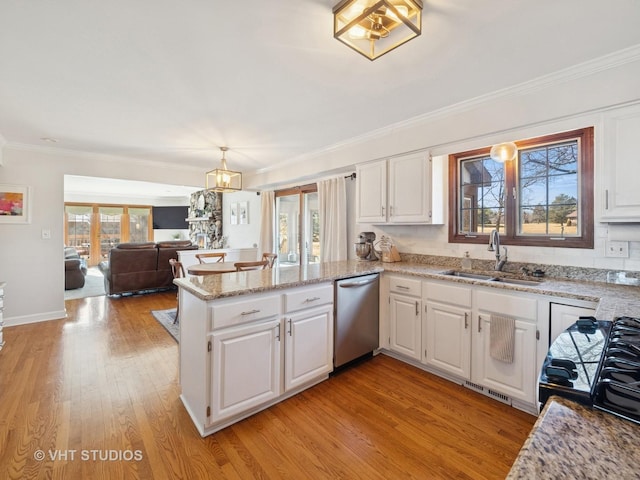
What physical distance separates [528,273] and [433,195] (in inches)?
41.1

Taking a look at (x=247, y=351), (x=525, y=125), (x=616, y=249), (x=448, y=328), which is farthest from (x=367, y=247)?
(x=616, y=249)

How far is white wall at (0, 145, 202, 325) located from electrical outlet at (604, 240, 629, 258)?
5909 millimetres

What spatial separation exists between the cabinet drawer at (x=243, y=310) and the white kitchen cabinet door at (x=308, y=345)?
0.18 meters

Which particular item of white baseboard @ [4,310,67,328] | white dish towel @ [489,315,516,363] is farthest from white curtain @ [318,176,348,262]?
white baseboard @ [4,310,67,328]

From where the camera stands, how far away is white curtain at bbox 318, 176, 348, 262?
412 cm

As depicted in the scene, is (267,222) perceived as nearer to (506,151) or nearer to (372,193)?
(372,193)

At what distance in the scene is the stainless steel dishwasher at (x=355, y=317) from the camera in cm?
256

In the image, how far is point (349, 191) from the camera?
418cm

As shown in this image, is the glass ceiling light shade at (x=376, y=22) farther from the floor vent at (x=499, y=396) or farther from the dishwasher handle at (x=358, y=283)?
the floor vent at (x=499, y=396)

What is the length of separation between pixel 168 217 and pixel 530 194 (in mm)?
10159

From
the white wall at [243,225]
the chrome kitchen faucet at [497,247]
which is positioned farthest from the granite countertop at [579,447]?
the white wall at [243,225]

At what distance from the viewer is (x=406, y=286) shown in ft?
9.03

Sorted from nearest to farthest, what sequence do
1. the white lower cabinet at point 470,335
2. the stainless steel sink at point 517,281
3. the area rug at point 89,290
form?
the white lower cabinet at point 470,335 → the stainless steel sink at point 517,281 → the area rug at point 89,290

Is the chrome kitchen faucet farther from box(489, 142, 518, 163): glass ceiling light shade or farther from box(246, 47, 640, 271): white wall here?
box(489, 142, 518, 163): glass ceiling light shade
